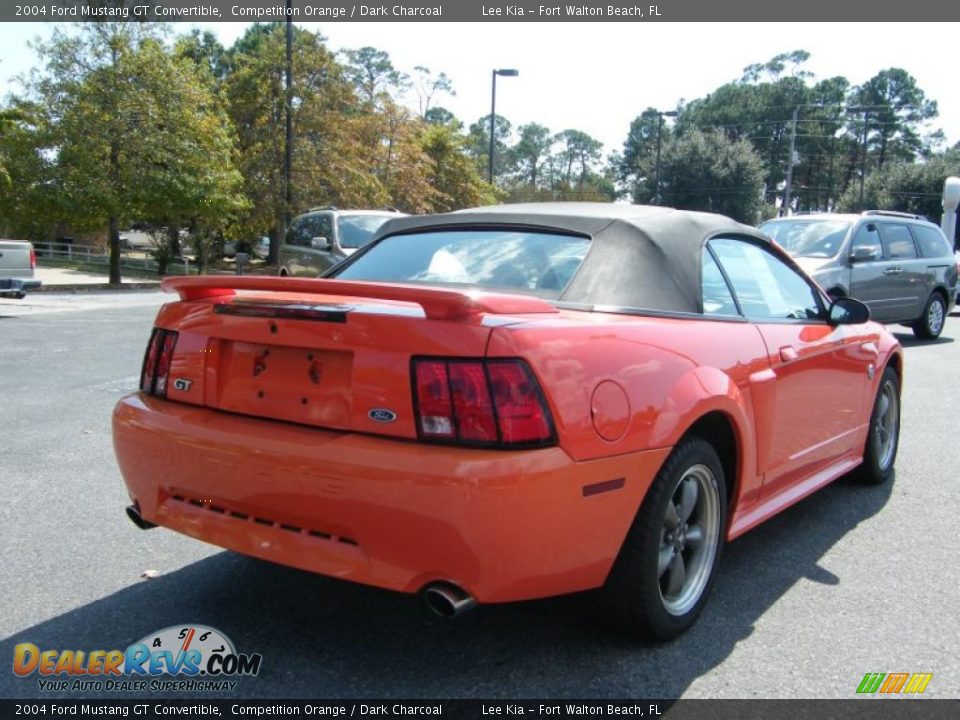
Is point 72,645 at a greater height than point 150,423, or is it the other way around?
point 150,423

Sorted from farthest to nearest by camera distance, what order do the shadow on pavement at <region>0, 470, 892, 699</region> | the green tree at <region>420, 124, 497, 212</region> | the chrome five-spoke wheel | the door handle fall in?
the green tree at <region>420, 124, 497, 212</region>, the door handle, the chrome five-spoke wheel, the shadow on pavement at <region>0, 470, 892, 699</region>

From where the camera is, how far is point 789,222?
37.1 ft

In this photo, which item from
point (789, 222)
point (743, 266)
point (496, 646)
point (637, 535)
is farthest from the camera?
point (789, 222)

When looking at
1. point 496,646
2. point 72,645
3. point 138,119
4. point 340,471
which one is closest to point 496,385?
point 340,471

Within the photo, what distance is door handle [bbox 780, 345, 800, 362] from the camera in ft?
11.4

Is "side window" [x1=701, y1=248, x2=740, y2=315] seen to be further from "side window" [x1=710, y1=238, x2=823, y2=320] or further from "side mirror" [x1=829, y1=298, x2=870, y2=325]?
"side mirror" [x1=829, y1=298, x2=870, y2=325]

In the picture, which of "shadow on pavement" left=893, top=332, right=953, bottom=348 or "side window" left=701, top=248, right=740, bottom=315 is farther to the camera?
"shadow on pavement" left=893, top=332, right=953, bottom=348

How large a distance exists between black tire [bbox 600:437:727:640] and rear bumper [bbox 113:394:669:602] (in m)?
0.10

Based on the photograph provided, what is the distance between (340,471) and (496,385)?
511 millimetres

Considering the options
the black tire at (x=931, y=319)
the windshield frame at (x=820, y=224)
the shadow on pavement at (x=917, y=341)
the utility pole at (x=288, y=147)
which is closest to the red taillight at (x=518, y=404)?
the windshield frame at (x=820, y=224)

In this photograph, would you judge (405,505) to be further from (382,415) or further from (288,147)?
(288,147)

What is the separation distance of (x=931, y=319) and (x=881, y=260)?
220cm

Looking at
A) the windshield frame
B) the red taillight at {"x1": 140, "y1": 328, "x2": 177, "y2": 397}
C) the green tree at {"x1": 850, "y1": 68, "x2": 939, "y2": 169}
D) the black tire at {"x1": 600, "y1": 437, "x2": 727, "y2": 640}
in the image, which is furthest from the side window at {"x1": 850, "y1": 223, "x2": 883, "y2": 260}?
the green tree at {"x1": 850, "y1": 68, "x2": 939, "y2": 169}

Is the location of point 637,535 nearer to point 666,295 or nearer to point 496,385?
point 496,385
